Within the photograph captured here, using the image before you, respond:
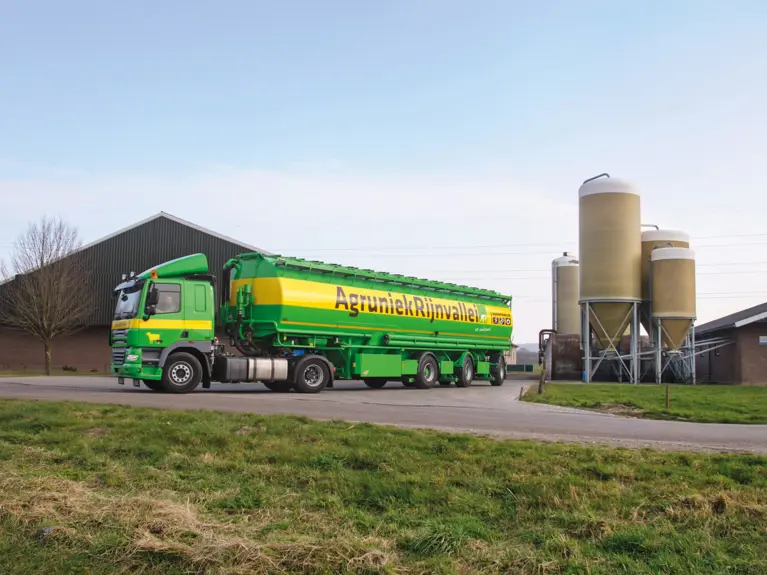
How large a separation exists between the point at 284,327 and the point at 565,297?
36.5 meters

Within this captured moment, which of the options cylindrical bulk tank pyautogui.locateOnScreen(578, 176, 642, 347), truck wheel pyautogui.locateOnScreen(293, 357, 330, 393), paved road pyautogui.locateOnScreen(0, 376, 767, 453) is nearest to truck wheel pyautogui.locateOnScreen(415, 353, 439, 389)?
truck wheel pyautogui.locateOnScreen(293, 357, 330, 393)

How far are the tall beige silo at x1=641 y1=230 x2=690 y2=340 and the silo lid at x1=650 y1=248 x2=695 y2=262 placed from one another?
A: 131 centimetres

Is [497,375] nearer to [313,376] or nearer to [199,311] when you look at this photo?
[313,376]

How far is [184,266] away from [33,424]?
31.6 feet

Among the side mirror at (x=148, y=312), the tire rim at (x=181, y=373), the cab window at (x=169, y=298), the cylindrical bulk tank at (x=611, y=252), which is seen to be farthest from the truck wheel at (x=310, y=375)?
the cylindrical bulk tank at (x=611, y=252)

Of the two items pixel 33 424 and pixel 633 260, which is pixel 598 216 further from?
pixel 33 424

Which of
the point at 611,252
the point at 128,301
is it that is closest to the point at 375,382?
the point at 128,301

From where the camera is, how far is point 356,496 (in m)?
7.50

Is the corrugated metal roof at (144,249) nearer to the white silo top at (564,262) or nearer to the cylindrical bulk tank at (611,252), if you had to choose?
the cylindrical bulk tank at (611,252)

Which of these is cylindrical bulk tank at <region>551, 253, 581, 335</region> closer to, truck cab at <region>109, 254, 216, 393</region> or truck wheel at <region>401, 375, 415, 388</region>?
truck wheel at <region>401, 375, 415, 388</region>

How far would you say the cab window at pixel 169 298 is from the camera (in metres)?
19.5

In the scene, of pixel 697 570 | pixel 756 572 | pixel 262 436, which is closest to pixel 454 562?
pixel 697 570

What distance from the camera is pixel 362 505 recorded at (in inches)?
288

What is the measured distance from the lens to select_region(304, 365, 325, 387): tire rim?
22.3 metres
